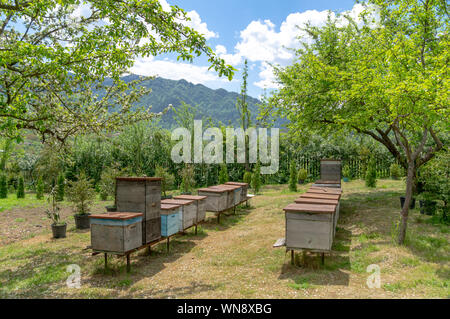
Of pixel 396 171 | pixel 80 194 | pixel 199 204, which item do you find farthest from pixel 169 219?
pixel 396 171

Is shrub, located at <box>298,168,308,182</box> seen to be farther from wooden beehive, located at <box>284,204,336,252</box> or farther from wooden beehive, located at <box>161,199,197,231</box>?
wooden beehive, located at <box>284,204,336,252</box>

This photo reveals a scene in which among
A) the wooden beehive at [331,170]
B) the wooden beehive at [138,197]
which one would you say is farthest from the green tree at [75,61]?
the wooden beehive at [331,170]

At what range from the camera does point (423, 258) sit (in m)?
6.63

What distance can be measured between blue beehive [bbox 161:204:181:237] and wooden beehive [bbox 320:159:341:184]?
284 inches

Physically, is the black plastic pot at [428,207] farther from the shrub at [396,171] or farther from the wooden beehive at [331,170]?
the shrub at [396,171]

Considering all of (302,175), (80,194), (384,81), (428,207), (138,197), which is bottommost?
(428,207)

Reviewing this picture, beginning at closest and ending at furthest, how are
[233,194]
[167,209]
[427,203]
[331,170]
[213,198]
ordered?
[167,209], [427,203], [213,198], [233,194], [331,170]

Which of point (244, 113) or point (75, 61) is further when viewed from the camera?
point (244, 113)

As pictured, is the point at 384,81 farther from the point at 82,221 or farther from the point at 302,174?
the point at 302,174

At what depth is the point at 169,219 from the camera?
7660mm

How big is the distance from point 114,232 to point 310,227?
3.95 m

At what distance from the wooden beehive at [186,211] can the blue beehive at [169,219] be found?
39 centimetres

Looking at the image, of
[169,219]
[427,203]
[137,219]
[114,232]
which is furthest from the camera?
[427,203]

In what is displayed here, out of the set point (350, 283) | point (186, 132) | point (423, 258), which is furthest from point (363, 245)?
point (186, 132)
